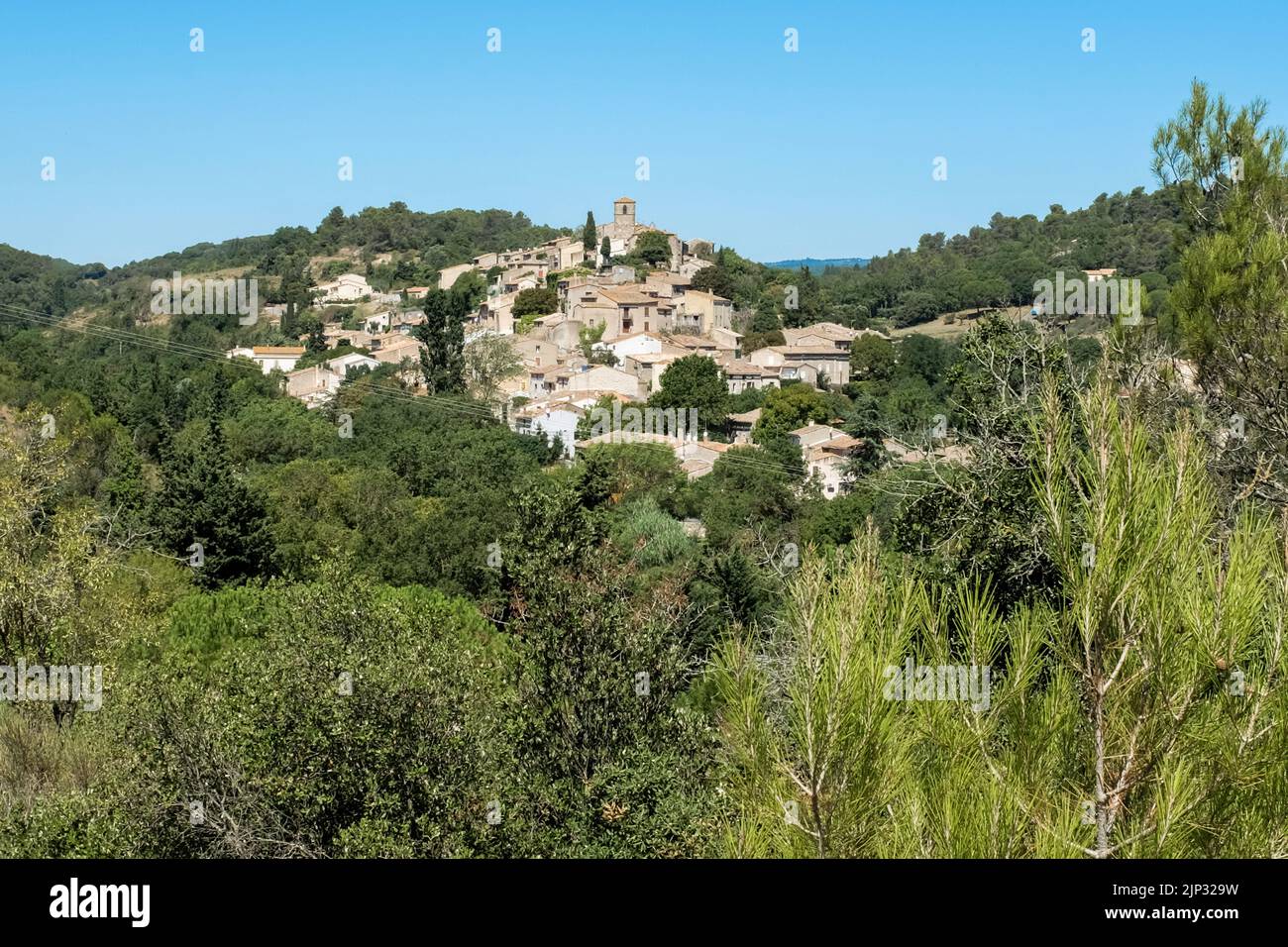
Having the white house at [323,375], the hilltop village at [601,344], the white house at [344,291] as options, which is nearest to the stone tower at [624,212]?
the hilltop village at [601,344]

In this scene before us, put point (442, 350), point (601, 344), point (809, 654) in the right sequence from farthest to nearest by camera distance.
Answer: point (601, 344), point (442, 350), point (809, 654)

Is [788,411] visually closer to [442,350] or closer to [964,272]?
[442,350]

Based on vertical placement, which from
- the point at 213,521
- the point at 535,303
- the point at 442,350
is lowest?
the point at 213,521

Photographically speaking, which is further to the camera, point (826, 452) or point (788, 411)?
point (788, 411)

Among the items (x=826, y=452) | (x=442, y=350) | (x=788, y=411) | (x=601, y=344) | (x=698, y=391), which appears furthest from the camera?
(x=601, y=344)

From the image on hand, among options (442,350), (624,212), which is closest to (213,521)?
(442,350)

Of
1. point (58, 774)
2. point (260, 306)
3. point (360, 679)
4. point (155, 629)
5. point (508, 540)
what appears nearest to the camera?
point (360, 679)

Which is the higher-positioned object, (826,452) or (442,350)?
(442,350)

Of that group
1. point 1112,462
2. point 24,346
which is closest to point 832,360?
point 24,346

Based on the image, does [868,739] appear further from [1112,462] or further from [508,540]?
[508,540]
